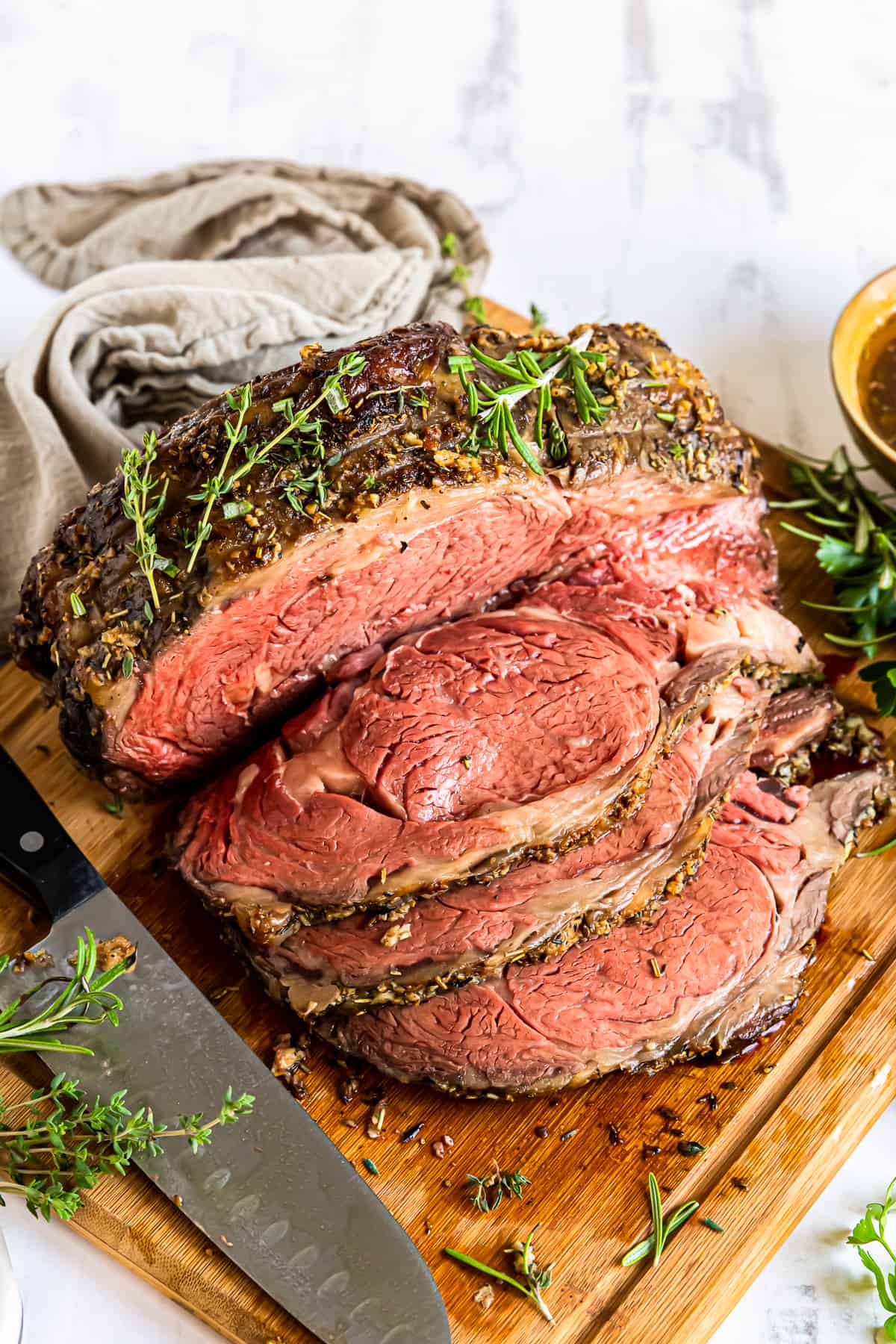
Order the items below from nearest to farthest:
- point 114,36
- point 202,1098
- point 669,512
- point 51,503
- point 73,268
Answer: point 202,1098 → point 669,512 → point 51,503 → point 73,268 → point 114,36

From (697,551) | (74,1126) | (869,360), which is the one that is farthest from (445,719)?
(869,360)

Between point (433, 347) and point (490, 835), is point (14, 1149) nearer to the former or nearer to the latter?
point (490, 835)

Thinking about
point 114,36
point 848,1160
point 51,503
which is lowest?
point 848,1160

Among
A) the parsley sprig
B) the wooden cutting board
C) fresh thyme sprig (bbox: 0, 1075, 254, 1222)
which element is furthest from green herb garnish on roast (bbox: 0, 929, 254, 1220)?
the parsley sprig

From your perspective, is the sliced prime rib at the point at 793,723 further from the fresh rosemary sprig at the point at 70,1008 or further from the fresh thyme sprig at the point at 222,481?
the fresh rosemary sprig at the point at 70,1008

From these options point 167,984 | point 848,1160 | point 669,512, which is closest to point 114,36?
point 669,512

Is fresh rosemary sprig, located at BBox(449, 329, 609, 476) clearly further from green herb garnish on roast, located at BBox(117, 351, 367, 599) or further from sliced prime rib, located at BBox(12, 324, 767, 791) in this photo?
green herb garnish on roast, located at BBox(117, 351, 367, 599)
